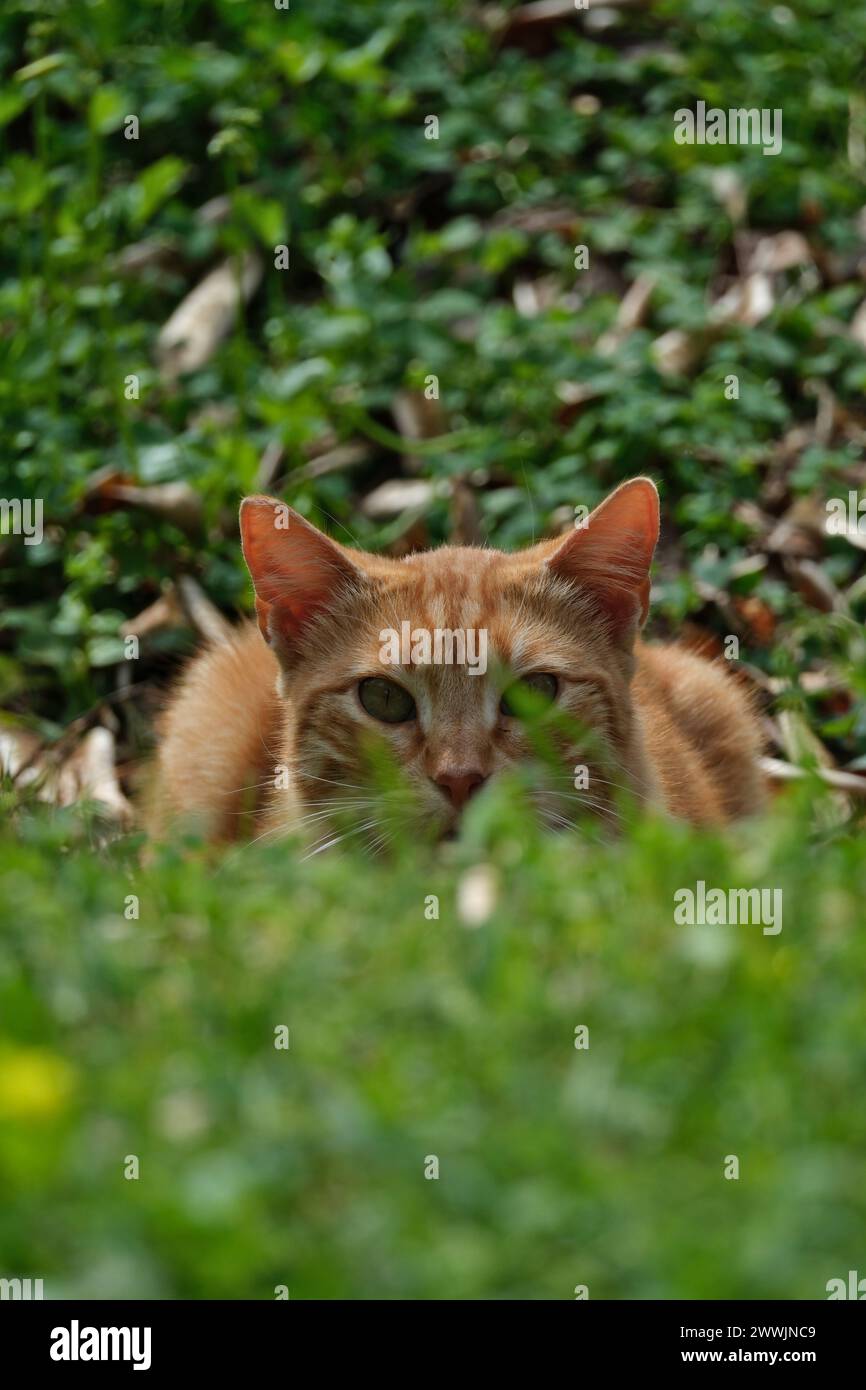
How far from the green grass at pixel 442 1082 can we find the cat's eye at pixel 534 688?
1.08 metres

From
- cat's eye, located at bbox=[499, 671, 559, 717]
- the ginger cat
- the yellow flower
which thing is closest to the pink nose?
the ginger cat

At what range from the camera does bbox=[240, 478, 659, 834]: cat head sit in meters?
4.46

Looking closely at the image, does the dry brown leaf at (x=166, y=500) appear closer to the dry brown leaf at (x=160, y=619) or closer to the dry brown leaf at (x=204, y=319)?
the dry brown leaf at (x=160, y=619)

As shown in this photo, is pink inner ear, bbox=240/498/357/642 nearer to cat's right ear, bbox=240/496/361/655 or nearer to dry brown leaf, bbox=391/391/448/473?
cat's right ear, bbox=240/496/361/655

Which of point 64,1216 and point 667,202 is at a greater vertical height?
point 667,202

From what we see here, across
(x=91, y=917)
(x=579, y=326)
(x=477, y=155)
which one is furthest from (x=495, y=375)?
(x=91, y=917)

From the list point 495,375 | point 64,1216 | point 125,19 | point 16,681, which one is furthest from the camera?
point 125,19

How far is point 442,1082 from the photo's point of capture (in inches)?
103

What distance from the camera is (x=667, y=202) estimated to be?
28.4ft

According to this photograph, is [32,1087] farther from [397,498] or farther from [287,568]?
[397,498]

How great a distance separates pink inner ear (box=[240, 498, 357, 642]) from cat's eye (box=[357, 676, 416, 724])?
33 cm

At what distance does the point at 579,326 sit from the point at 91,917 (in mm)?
5001

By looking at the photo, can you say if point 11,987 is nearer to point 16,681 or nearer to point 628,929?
point 628,929

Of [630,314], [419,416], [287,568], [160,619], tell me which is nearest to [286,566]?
[287,568]
